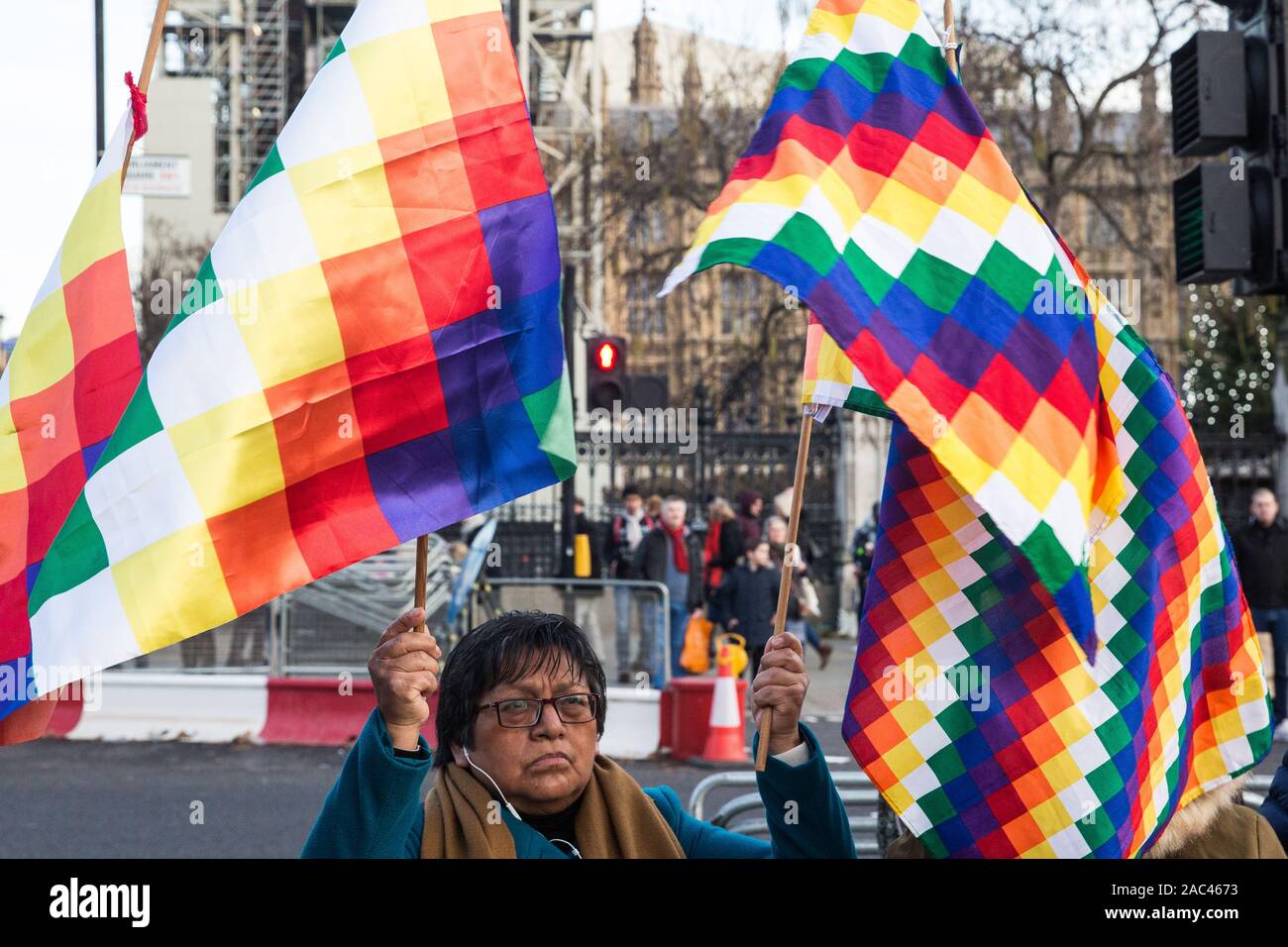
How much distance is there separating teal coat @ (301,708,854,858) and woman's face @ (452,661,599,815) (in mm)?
59

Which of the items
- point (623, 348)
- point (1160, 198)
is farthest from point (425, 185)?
point (1160, 198)

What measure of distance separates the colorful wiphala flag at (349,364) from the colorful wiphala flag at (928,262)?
0.45 meters

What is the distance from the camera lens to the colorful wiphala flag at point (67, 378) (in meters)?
3.37

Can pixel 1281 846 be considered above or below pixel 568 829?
below

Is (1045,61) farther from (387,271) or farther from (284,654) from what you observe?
(387,271)

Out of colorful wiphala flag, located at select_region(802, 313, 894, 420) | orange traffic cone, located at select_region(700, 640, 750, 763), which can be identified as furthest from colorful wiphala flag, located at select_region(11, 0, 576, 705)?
orange traffic cone, located at select_region(700, 640, 750, 763)

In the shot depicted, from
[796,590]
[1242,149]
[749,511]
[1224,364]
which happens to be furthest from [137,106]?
[1224,364]

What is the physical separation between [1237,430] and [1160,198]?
7.24 meters

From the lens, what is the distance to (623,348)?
45.0 feet

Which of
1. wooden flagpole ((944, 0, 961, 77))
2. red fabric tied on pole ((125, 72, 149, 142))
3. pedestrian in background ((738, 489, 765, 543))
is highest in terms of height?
wooden flagpole ((944, 0, 961, 77))

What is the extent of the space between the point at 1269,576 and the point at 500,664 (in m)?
9.46

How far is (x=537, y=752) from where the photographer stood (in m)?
2.74

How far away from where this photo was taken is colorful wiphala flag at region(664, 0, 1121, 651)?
3260 mm

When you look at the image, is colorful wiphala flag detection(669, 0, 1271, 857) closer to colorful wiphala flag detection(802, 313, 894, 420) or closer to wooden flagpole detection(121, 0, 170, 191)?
colorful wiphala flag detection(802, 313, 894, 420)
